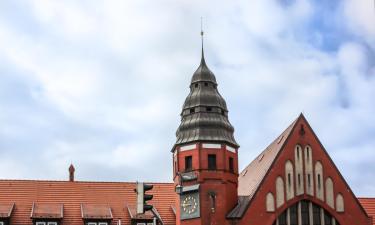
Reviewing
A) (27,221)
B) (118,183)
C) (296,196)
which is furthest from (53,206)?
(296,196)

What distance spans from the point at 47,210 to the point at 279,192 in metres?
24.2

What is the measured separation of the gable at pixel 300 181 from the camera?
222ft

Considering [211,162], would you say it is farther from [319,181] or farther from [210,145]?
[319,181]

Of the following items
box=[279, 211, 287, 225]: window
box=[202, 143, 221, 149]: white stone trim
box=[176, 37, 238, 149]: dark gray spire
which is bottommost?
box=[279, 211, 287, 225]: window

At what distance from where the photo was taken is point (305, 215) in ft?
225

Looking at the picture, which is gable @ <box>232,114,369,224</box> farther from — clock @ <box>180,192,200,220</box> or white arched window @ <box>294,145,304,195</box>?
clock @ <box>180,192,200,220</box>

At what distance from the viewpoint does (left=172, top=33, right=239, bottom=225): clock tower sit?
6725 centimetres

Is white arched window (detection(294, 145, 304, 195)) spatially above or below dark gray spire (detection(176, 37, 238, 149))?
below

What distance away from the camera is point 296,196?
68.2m

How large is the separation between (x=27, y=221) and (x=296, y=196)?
27.4 meters

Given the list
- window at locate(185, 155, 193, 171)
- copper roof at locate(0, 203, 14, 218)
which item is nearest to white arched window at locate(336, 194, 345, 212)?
window at locate(185, 155, 193, 171)

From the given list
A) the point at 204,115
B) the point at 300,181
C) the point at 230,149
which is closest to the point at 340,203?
the point at 300,181

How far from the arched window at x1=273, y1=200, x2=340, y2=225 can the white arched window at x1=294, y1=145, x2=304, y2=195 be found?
124 centimetres

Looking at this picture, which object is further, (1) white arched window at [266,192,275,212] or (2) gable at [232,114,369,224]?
(2) gable at [232,114,369,224]
